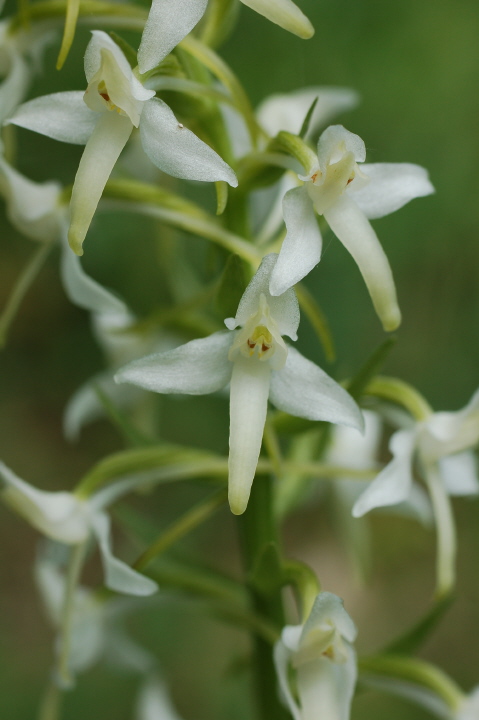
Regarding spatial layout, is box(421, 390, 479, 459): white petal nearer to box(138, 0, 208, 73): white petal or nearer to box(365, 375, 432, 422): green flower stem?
box(365, 375, 432, 422): green flower stem

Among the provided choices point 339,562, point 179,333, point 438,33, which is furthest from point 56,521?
point 339,562

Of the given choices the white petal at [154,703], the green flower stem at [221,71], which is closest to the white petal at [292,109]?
the green flower stem at [221,71]

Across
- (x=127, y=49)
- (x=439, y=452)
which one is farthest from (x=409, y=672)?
(x=127, y=49)

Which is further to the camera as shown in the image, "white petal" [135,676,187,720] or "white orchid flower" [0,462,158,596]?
"white petal" [135,676,187,720]

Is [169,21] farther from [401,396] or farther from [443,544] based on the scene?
[443,544]

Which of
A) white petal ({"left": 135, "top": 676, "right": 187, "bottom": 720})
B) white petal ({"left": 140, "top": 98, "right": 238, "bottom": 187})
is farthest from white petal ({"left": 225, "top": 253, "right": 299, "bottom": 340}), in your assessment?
white petal ({"left": 135, "top": 676, "right": 187, "bottom": 720})

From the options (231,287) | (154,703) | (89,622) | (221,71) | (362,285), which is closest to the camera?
(231,287)

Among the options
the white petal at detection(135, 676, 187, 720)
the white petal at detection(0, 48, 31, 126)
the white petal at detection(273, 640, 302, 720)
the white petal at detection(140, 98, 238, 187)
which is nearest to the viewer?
the white petal at detection(140, 98, 238, 187)
